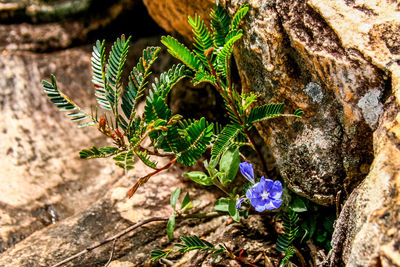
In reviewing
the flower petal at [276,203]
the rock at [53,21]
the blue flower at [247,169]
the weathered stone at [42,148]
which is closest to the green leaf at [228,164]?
the blue flower at [247,169]

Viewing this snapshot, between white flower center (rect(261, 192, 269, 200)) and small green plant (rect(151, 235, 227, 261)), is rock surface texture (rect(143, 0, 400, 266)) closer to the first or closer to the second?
white flower center (rect(261, 192, 269, 200))

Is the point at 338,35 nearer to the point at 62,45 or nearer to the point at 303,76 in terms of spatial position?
the point at 303,76

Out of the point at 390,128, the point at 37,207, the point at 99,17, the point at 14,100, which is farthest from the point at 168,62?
the point at 390,128

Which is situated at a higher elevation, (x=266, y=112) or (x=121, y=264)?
(x=266, y=112)

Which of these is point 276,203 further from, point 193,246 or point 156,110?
point 156,110

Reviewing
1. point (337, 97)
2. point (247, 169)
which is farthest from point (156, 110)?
point (337, 97)

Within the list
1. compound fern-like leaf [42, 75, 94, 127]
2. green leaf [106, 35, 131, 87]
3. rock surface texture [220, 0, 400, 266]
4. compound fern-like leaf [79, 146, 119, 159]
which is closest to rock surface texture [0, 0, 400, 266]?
rock surface texture [220, 0, 400, 266]
